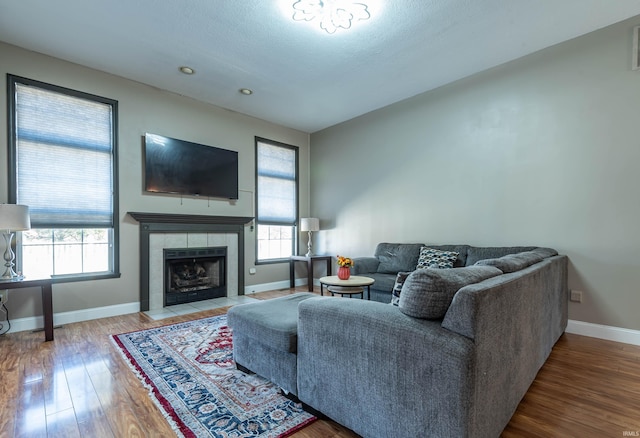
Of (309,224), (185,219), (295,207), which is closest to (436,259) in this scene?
(309,224)

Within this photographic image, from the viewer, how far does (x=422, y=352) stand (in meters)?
1.20

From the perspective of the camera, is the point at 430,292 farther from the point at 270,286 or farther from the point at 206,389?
the point at 270,286

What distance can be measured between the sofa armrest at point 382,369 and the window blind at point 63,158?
10.7 ft

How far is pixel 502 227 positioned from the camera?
352 cm

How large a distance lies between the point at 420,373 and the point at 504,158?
126 inches

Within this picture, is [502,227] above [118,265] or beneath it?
above

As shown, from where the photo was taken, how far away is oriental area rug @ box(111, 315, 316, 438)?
163cm

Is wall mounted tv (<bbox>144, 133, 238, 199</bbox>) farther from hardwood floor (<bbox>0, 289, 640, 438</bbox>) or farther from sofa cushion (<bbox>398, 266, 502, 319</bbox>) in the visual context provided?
sofa cushion (<bbox>398, 266, 502, 319</bbox>)

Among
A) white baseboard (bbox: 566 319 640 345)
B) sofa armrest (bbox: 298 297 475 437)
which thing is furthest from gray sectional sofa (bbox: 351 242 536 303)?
sofa armrest (bbox: 298 297 475 437)

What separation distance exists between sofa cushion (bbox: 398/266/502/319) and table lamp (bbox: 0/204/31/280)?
3.41 m

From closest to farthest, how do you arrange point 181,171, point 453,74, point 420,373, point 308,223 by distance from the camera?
1. point 420,373
2. point 453,74
3. point 181,171
4. point 308,223

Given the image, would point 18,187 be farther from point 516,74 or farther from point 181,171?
point 516,74

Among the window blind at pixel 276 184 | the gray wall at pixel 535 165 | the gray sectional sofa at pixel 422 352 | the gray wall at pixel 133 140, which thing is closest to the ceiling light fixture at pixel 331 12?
the gray wall at pixel 535 165

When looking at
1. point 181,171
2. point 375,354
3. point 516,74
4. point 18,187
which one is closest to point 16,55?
point 18,187
